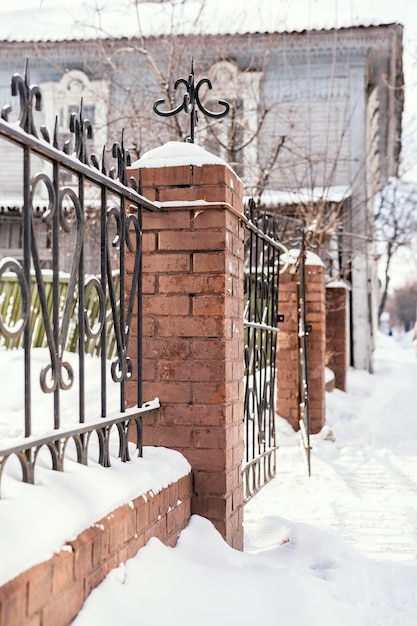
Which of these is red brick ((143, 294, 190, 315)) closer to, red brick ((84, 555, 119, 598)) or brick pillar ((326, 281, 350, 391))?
red brick ((84, 555, 119, 598))

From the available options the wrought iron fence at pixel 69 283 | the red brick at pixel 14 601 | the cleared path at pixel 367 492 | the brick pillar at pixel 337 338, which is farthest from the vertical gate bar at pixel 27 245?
the brick pillar at pixel 337 338

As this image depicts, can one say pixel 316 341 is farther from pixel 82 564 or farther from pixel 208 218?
pixel 82 564

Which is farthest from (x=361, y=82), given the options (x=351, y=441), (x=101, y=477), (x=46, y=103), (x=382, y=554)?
(x=101, y=477)

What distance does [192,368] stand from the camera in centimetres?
314

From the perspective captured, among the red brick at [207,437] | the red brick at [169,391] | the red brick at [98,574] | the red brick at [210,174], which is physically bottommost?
the red brick at [98,574]

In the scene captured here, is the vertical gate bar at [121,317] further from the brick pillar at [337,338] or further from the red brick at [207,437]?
the brick pillar at [337,338]

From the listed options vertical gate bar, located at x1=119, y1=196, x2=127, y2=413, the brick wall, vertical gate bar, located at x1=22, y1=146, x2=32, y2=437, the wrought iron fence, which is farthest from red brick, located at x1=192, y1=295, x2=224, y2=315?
vertical gate bar, located at x1=22, y1=146, x2=32, y2=437

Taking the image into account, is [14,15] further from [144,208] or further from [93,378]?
[144,208]

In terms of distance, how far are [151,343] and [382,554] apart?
1.83m

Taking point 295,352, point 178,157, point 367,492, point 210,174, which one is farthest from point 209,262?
point 295,352

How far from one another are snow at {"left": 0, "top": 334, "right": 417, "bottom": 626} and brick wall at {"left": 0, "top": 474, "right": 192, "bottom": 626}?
32 millimetres

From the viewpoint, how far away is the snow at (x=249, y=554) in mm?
1922

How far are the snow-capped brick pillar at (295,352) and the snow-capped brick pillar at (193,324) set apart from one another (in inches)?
179

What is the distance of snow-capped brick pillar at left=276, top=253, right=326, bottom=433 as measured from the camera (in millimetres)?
7730
